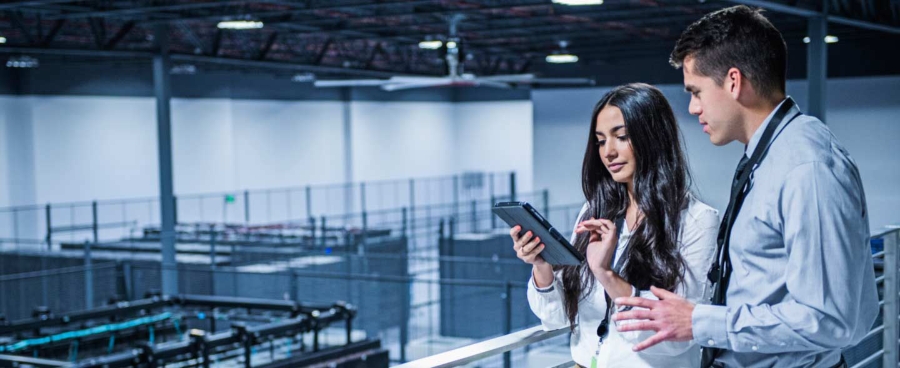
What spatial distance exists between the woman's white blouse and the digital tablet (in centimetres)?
18

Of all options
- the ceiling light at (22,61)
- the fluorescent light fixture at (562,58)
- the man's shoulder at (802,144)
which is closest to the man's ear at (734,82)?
the man's shoulder at (802,144)

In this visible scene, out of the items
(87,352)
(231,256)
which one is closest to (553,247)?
(87,352)

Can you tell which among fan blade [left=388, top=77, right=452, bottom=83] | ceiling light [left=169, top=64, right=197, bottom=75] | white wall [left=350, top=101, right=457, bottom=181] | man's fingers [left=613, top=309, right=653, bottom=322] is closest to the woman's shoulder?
man's fingers [left=613, top=309, right=653, bottom=322]

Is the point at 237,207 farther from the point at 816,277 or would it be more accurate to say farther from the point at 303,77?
the point at 816,277

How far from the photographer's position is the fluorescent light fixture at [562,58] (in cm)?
2157

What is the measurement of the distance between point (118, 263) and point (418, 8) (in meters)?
5.96

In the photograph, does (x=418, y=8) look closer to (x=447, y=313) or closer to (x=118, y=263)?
(x=447, y=313)

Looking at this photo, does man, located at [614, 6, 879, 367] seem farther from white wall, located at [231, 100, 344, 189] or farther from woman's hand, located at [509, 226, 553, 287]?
white wall, located at [231, 100, 344, 189]

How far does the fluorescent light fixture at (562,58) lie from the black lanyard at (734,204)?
20.0 m

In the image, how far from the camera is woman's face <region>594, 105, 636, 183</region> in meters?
2.24

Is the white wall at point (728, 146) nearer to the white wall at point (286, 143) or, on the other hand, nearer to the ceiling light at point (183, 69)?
the white wall at point (286, 143)

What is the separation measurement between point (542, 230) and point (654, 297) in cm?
31

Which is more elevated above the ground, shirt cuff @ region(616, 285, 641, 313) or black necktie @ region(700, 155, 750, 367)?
black necktie @ region(700, 155, 750, 367)

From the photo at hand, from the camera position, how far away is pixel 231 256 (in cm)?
1447
